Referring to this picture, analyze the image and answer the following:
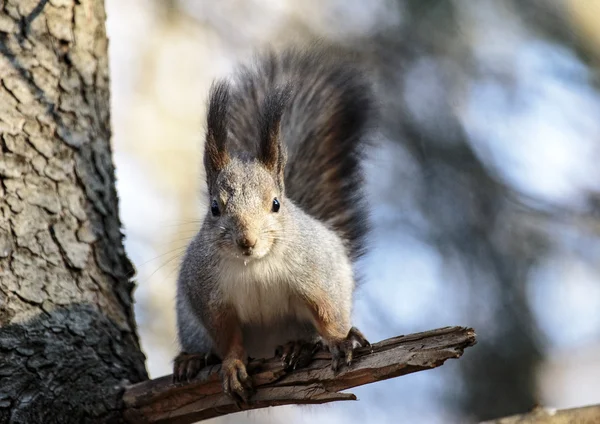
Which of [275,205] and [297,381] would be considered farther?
→ [275,205]

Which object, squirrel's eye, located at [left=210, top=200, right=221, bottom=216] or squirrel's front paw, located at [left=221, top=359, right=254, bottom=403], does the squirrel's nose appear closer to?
squirrel's eye, located at [left=210, top=200, right=221, bottom=216]

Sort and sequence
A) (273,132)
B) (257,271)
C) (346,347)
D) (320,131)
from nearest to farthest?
(346,347), (257,271), (273,132), (320,131)

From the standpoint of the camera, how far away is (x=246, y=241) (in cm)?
204

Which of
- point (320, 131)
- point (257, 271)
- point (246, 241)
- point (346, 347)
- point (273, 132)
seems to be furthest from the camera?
point (320, 131)

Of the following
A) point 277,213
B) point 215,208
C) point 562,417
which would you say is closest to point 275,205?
point 277,213

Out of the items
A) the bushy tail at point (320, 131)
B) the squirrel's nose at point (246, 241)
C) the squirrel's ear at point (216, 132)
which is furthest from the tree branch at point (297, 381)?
the bushy tail at point (320, 131)

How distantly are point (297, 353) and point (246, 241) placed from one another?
1.02 ft

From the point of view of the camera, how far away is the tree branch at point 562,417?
1410mm

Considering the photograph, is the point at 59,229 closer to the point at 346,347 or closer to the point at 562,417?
the point at 346,347

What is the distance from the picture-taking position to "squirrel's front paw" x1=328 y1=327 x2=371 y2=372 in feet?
6.16

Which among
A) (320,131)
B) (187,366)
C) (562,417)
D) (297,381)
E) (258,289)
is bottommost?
(562,417)

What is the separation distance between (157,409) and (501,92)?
2.43m

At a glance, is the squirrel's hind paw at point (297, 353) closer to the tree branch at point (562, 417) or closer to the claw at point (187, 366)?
the claw at point (187, 366)

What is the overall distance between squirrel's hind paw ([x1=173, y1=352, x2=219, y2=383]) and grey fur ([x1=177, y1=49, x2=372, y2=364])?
6 cm
